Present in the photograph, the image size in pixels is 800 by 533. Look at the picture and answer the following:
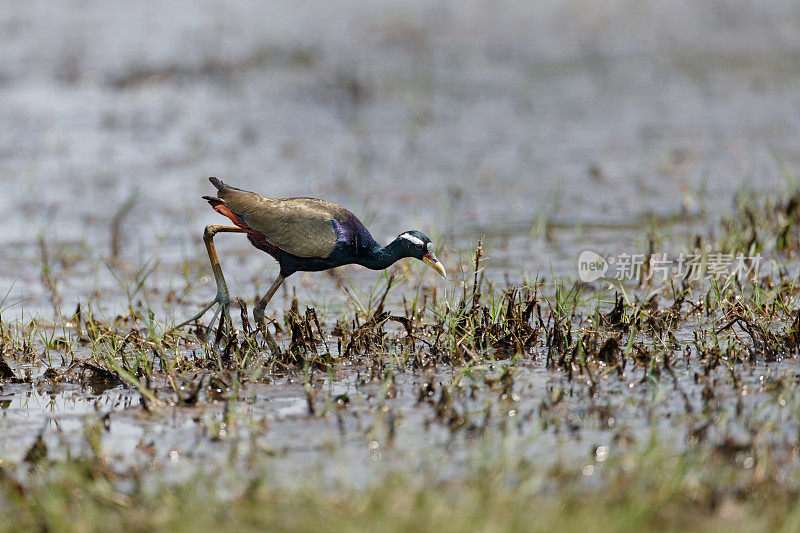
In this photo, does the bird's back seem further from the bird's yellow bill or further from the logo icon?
the logo icon

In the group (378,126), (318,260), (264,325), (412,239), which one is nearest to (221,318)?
(264,325)

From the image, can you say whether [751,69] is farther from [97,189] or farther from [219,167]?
[97,189]

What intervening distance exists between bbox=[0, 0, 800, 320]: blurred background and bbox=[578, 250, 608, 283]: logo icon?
100 mm

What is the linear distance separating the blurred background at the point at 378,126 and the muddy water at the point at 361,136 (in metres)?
0.04

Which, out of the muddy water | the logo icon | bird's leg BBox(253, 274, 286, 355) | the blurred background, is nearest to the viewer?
bird's leg BBox(253, 274, 286, 355)

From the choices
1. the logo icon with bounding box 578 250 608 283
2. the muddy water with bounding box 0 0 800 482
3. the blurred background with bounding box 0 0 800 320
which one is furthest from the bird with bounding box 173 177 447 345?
the logo icon with bounding box 578 250 608 283

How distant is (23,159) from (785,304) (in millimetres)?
7671

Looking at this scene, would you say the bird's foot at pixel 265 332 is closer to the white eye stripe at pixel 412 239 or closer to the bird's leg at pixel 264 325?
the bird's leg at pixel 264 325

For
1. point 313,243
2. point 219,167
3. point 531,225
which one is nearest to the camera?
point 313,243

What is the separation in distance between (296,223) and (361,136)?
6.28 meters

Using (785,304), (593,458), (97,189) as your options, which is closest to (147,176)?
(97,189)

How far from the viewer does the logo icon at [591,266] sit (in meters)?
7.19

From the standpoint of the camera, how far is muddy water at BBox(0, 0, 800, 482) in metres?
7.51

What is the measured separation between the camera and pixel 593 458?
171 inches
